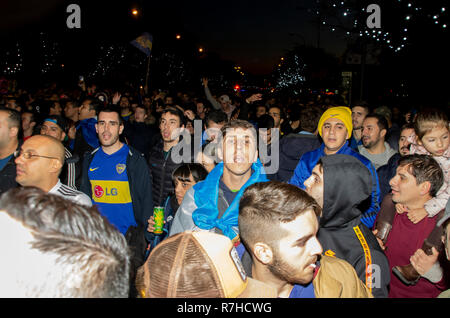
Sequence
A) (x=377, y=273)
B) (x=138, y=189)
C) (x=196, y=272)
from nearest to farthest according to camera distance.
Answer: (x=196, y=272), (x=377, y=273), (x=138, y=189)

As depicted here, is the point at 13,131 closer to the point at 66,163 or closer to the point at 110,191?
the point at 66,163

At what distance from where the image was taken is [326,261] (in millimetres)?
2113

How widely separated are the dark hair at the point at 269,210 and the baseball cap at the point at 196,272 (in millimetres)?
471

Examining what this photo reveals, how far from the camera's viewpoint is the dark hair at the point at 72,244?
104 centimetres

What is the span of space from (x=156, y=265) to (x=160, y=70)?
35.9m

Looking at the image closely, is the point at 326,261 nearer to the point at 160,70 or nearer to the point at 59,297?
the point at 59,297

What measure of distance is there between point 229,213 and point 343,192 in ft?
3.13

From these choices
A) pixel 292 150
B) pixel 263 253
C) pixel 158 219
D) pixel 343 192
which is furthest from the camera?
pixel 292 150

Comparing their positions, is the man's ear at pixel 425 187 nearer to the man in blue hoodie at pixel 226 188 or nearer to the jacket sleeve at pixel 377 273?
the jacket sleeve at pixel 377 273

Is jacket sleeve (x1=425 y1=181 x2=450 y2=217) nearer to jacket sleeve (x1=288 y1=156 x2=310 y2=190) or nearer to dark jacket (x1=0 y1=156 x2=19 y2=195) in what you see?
jacket sleeve (x1=288 y1=156 x2=310 y2=190)

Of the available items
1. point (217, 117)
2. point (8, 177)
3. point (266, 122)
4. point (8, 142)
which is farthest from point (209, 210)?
point (266, 122)

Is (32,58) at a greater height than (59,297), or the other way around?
(32,58)

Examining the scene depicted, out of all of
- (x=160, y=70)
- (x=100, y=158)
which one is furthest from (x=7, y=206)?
(x=160, y=70)

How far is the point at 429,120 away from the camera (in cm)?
424
